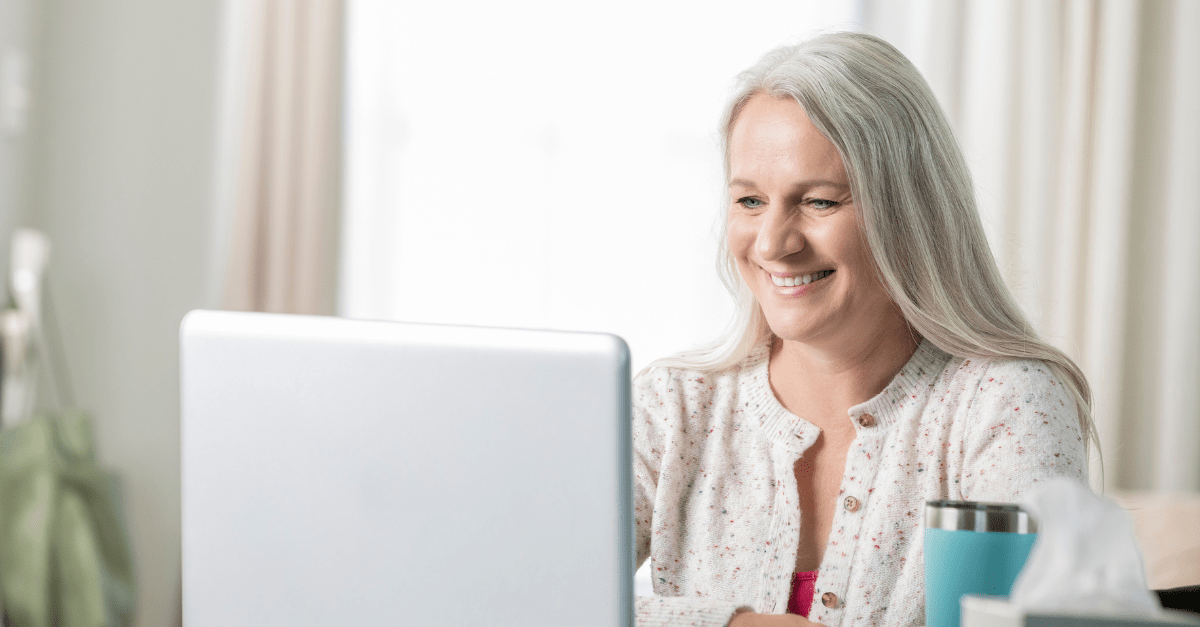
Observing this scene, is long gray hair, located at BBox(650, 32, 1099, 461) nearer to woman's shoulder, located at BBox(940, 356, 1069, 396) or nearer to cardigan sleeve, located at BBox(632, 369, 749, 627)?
woman's shoulder, located at BBox(940, 356, 1069, 396)

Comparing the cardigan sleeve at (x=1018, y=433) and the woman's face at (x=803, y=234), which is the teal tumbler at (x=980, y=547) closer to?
the cardigan sleeve at (x=1018, y=433)

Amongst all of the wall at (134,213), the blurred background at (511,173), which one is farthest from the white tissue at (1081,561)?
the wall at (134,213)

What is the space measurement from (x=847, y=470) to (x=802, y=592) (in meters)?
0.16

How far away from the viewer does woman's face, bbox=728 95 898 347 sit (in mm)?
1143

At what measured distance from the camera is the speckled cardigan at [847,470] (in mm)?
1075

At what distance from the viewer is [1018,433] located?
3.46ft

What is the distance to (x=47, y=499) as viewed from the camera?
2.09 m

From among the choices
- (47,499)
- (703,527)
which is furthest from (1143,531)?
(47,499)

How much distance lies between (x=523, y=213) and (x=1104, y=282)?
1.68 metres

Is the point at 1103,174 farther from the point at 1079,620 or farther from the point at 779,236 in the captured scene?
the point at 1079,620

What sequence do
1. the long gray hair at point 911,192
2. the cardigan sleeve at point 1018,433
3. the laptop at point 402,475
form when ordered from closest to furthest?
the laptop at point 402,475
the cardigan sleeve at point 1018,433
the long gray hair at point 911,192

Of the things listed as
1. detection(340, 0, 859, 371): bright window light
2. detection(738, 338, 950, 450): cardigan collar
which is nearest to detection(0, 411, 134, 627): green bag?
detection(340, 0, 859, 371): bright window light

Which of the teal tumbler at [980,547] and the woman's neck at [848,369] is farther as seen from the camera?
the woman's neck at [848,369]

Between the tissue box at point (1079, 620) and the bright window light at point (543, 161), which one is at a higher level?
the bright window light at point (543, 161)
